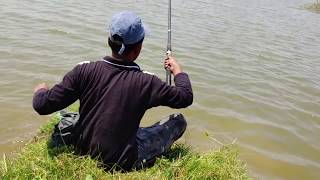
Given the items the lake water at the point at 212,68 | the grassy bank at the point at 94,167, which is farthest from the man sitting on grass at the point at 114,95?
the lake water at the point at 212,68

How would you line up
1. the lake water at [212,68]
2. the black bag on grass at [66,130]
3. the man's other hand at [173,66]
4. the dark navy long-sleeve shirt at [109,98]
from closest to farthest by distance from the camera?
1. the dark navy long-sleeve shirt at [109,98]
2. the black bag on grass at [66,130]
3. the man's other hand at [173,66]
4. the lake water at [212,68]

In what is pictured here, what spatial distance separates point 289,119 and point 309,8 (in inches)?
607

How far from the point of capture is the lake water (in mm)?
6613

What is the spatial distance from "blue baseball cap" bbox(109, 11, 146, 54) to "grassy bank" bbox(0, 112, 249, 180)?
115cm

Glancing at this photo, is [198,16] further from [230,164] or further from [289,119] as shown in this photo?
[230,164]

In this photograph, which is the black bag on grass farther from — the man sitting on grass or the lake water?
the lake water

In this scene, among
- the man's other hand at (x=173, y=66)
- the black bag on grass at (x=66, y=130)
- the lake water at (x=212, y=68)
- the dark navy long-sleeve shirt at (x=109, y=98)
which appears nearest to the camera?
the dark navy long-sleeve shirt at (x=109, y=98)

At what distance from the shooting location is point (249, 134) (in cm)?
706

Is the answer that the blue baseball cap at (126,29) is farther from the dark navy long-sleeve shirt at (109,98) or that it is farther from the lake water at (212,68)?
the lake water at (212,68)

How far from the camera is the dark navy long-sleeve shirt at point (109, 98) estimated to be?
13.5 ft

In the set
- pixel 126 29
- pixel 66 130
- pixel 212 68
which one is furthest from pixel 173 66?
pixel 212 68

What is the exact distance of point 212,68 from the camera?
32.2 feet

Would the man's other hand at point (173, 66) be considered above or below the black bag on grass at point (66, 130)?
above

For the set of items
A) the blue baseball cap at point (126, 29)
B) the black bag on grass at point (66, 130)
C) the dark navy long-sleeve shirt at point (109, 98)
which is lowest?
the black bag on grass at point (66, 130)
